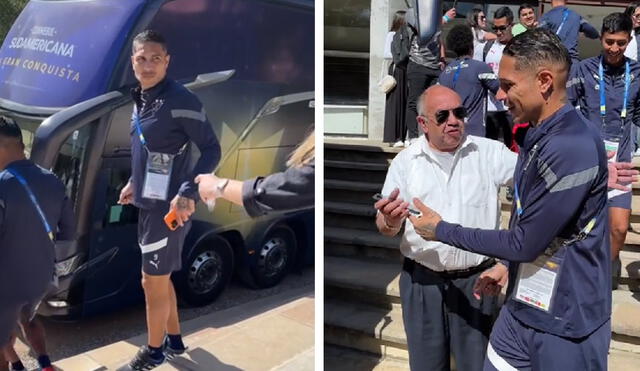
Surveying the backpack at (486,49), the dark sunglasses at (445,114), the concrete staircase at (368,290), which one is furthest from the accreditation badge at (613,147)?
the backpack at (486,49)

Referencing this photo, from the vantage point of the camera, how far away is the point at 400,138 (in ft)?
22.2

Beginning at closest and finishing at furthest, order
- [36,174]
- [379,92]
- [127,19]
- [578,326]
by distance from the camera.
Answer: [578,326], [127,19], [36,174], [379,92]

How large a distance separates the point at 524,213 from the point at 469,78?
2.89 m

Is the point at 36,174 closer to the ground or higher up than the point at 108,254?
higher up

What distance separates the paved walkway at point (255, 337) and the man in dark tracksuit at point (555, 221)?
87 centimetres

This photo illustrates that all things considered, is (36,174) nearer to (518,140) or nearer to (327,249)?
(518,140)

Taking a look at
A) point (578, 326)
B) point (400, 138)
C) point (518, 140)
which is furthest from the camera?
point (400, 138)

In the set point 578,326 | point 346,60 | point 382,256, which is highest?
point 346,60

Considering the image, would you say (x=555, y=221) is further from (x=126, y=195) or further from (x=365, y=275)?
(x=365, y=275)

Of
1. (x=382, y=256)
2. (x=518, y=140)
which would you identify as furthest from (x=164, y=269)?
(x=382, y=256)

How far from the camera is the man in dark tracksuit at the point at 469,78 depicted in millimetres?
4539

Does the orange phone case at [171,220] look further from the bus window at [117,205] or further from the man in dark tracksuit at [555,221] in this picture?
the man in dark tracksuit at [555,221]

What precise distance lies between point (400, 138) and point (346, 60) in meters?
2.16

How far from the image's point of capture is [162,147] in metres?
2.33
